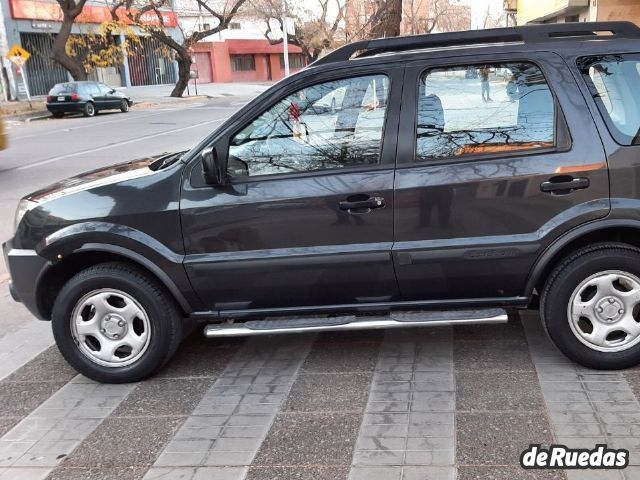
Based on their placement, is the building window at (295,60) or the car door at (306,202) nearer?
the car door at (306,202)

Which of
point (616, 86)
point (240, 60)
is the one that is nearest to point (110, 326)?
point (616, 86)

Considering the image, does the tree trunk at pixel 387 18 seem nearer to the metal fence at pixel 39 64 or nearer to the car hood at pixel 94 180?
the car hood at pixel 94 180

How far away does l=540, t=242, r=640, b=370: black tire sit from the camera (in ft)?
11.9

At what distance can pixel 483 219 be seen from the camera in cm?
369

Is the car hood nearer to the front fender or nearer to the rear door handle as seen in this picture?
the front fender

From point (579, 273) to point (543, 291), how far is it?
233mm

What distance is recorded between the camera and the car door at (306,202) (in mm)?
3727

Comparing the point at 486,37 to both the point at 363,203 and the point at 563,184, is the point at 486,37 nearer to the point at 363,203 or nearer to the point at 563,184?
the point at 563,184

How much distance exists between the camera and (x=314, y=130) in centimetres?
384

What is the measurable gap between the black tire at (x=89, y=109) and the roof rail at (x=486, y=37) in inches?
1028

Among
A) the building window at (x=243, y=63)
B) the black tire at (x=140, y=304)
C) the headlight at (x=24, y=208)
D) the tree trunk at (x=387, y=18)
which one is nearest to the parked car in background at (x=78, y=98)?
the tree trunk at (x=387, y=18)

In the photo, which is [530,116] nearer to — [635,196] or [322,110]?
[635,196]

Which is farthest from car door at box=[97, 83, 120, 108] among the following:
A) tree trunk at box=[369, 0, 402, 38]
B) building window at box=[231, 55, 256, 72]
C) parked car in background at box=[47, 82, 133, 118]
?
building window at box=[231, 55, 256, 72]

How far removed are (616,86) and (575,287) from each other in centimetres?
118
